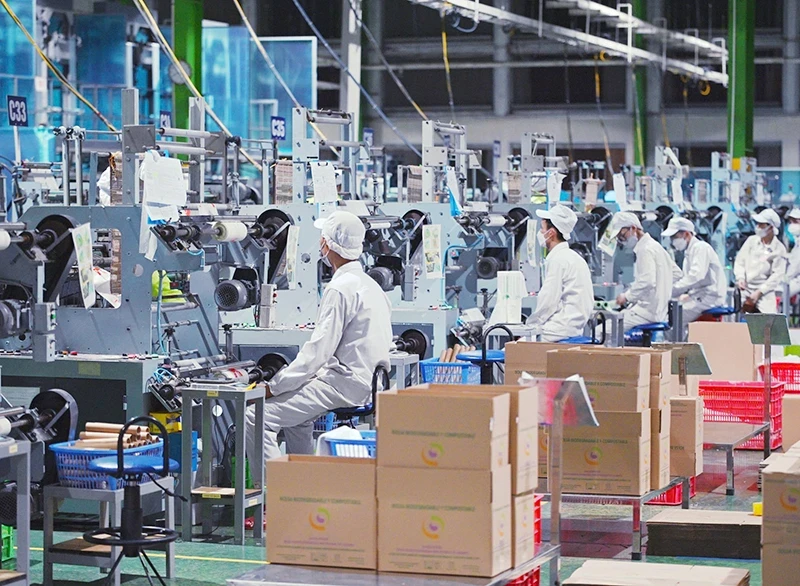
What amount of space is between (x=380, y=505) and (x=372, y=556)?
161mm

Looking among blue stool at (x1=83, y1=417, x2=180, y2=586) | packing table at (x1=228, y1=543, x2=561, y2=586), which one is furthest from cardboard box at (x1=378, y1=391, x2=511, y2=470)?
blue stool at (x1=83, y1=417, x2=180, y2=586)

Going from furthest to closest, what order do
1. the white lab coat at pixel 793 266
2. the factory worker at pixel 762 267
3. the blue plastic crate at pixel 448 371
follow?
the white lab coat at pixel 793 266, the factory worker at pixel 762 267, the blue plastic crate at pixel 448 371

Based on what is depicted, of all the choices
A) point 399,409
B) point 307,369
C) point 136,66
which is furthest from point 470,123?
point 399,409

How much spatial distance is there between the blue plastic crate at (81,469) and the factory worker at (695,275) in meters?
8.09

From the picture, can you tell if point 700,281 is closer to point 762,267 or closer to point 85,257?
point 762,267

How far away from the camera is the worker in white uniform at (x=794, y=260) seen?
14602mm

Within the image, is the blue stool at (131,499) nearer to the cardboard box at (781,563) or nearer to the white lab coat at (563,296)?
the cardboard box at (781,563)

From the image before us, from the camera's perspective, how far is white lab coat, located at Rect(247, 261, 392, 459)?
6.43 m

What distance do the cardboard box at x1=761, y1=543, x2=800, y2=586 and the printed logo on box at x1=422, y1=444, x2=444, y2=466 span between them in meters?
1.19

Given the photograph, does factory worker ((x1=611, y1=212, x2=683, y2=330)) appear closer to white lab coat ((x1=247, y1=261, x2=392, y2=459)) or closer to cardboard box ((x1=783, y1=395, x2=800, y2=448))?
cardboard box ((x1=783, y1=395, x2=800, y2=448))

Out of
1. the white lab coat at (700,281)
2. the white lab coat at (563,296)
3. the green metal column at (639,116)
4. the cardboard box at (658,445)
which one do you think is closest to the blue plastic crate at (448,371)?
the white lab coat at (563,296)

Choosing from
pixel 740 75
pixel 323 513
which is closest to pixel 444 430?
pixel 323 513

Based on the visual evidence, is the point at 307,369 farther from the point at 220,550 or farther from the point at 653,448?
the point at 653,448

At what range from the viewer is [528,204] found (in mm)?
10508
